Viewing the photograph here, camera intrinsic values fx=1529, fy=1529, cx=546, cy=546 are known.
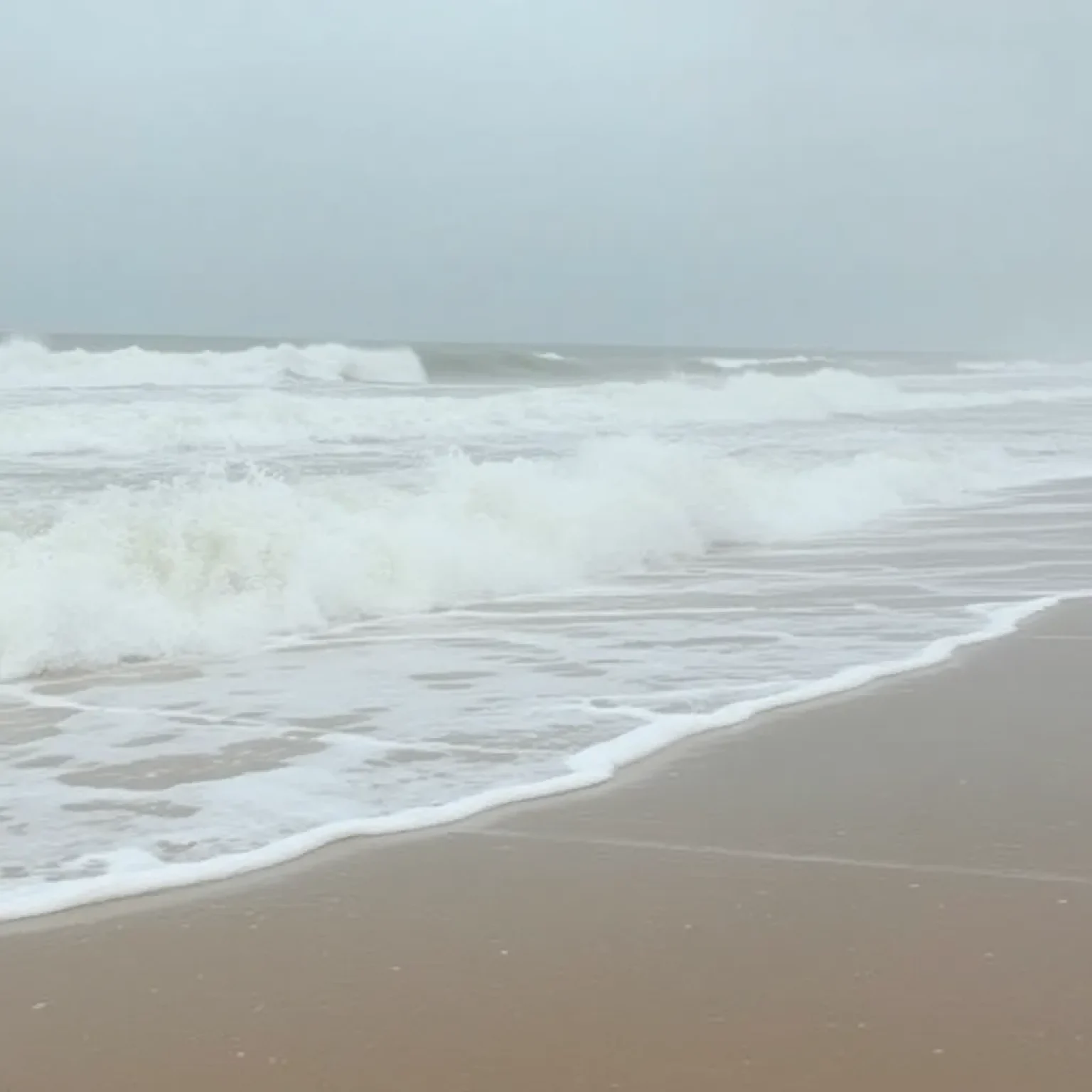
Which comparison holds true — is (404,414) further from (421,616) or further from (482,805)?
(482,805)

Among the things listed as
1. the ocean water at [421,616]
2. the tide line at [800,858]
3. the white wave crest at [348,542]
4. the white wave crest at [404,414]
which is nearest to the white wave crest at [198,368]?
the white wave crest at [404,414]

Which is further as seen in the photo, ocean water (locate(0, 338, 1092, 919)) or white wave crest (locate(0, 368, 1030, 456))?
white wave crest (locate(0, 368, 1030, 456))

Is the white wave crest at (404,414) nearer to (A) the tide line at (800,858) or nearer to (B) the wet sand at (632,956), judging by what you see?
(A) the tide line at (800,858)

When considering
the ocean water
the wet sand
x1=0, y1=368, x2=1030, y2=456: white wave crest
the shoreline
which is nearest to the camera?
the wet sand

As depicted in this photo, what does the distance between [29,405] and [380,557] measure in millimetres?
18953

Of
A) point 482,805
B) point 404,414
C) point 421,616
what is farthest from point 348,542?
point 404,414

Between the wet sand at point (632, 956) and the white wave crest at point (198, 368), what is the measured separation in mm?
32400

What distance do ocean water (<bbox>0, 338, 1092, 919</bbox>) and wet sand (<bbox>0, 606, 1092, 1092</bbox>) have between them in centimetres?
37

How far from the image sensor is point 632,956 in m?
3.22

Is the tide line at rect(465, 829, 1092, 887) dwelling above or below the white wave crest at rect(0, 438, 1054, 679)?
below

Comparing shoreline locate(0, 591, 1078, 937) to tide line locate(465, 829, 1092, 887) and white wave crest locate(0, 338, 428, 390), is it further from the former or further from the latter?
white wave crest locate(0, 338, 428, 390)

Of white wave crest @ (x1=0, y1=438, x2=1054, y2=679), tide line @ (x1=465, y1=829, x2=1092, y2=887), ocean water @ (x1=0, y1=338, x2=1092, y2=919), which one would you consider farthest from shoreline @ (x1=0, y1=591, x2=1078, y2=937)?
white wave crest @ (x1=0, y1=438, x2=1054, y2=679)

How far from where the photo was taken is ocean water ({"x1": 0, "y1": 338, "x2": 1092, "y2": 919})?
454 cm

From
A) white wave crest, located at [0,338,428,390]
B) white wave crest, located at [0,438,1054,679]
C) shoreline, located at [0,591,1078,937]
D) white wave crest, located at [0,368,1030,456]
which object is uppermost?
white wave crest, located at [0,338,428,390]
